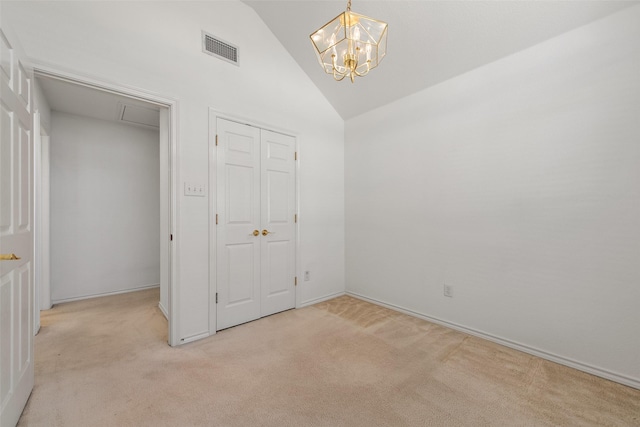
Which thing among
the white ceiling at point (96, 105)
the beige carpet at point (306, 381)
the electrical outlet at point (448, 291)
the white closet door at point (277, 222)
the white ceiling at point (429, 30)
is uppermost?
the white ceiling at point (429, 30)

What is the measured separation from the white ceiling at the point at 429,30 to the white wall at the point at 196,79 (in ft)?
0.97

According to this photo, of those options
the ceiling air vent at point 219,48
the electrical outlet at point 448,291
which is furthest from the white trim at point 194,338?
the ceiling air vent at point 219,48

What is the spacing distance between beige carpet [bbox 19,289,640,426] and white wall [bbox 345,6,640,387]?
1.06 feet

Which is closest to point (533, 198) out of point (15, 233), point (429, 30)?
point (429, 30)

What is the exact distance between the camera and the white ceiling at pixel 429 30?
2.09 metres

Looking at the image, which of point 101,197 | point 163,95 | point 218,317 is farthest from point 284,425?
point 101,197

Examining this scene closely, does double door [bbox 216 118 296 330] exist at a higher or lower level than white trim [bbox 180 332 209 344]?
higher

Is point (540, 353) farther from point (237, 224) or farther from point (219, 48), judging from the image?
point (219, 48)

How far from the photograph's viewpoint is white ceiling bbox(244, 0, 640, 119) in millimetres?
2088

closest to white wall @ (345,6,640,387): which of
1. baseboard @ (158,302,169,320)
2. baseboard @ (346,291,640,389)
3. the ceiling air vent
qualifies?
baseboard @ (346,291,640,389)

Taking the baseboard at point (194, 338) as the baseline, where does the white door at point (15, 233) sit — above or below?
above

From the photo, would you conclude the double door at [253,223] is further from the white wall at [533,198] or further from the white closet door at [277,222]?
the white wall at [533,198]

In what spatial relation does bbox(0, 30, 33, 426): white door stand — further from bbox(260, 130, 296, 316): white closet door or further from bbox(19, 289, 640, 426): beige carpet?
bbox(260, 130, 296, 316): white closet door

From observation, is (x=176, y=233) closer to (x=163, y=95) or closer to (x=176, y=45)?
(x=163, y=95)
